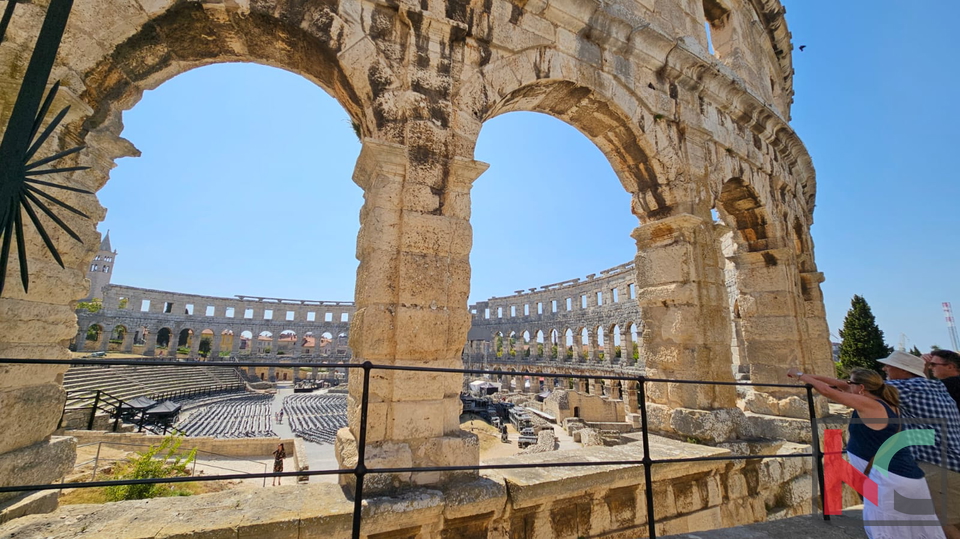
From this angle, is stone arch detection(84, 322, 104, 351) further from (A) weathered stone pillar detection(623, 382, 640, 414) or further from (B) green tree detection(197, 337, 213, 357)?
(A) weathered stone pillar detection(623, 382, 640, 414)

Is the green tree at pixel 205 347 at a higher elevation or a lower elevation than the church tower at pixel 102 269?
lower

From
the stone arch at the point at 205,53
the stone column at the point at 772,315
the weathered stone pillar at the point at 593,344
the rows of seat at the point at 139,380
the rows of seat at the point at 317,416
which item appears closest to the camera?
the stone arch at the point at 205,53

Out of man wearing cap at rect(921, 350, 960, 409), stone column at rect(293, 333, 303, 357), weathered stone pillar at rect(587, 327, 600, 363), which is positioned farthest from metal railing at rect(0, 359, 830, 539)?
stone column at rect(293, 333, 303, 357)

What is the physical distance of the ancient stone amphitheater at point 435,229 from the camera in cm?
236

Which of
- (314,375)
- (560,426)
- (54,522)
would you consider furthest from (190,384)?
(54,522)

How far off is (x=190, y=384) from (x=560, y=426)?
76.3ft

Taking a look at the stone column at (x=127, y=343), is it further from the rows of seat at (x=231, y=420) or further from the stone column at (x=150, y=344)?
the rows of seat at (x=231, y=420)

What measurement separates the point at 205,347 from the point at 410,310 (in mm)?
43385

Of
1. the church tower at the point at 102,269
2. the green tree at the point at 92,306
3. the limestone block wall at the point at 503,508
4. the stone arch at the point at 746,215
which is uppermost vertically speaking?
the church tower at the point at 102,269

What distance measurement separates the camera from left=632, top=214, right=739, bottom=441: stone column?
4281 mm

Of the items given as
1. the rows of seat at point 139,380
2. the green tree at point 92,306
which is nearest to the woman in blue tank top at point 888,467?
the rows of seat at point 139,380

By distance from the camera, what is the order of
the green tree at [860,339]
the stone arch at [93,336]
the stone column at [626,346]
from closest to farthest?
1. the green tree at [860,339]
2. the stone column at [626,346]
3. the stone arch at [93,336]

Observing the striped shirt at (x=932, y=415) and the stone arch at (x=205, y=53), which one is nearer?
the striped shirt at (x=932, y=415)

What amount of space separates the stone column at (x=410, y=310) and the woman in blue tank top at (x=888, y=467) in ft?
7.07
